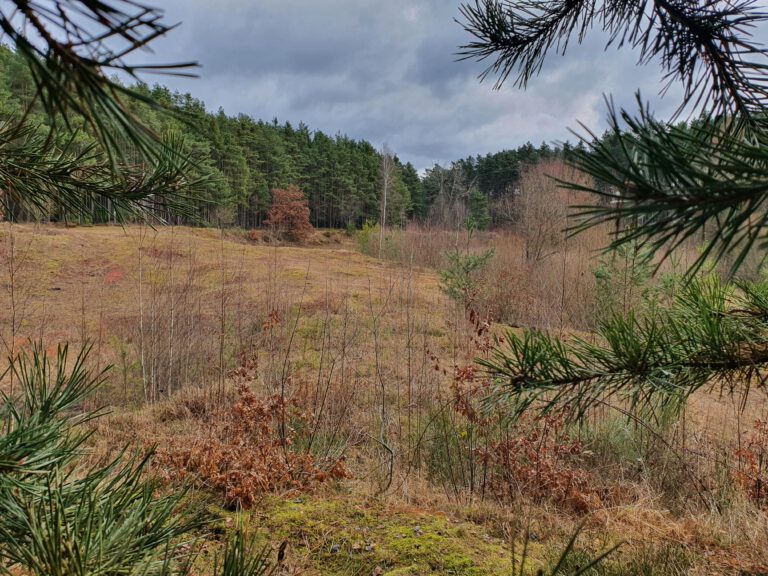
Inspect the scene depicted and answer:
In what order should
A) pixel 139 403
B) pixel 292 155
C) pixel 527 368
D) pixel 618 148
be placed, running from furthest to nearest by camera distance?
1. pixel 292 155
2. pixel 139 403
3. pixel 527 368
4. pixel 618 148

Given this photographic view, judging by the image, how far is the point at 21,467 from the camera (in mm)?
677

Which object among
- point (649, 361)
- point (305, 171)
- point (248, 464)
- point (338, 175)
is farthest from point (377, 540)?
point (305, 171)

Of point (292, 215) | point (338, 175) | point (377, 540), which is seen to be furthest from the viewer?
point (338, 175)

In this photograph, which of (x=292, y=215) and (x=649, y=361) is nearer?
(x=649, y=361)

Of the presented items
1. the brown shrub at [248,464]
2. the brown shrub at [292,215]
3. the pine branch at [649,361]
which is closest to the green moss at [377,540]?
the brown shrub at [248,464]

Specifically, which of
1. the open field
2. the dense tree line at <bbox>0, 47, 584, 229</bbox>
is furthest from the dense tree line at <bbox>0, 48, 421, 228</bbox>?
the open field

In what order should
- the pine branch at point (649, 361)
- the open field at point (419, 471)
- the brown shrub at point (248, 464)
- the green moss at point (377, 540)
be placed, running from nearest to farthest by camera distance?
the pine branch at point (649, 361)
the green moss at point (377, 540)
the open field at point (419, 471)
the brown shrub at point (248, 464)

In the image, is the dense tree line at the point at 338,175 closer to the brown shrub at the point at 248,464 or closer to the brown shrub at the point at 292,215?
the brown shrub at the point at 292,215

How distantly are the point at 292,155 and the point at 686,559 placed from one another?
46.2 meters

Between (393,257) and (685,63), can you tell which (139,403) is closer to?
(685,63)

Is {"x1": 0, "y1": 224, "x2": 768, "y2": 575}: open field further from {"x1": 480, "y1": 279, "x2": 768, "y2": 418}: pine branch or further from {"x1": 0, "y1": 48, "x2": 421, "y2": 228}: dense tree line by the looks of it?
{"x1": 0, "y1": 48, "x2": 421, "y2": 228}: dense tree line

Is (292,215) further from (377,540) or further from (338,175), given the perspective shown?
(377,540)

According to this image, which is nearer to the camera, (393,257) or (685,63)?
(685,63)

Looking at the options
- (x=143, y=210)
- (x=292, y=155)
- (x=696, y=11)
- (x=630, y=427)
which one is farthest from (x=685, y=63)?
(x=292, y=155)
